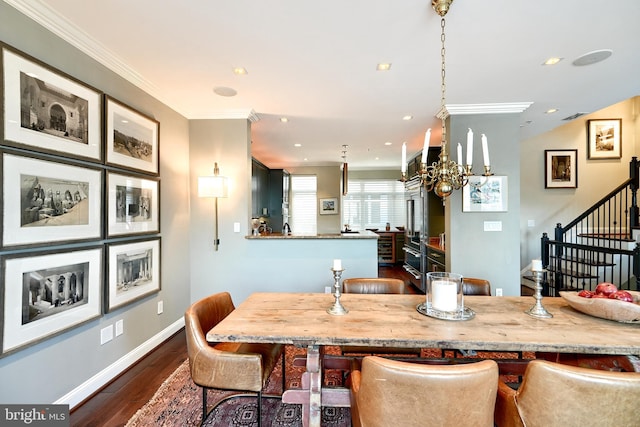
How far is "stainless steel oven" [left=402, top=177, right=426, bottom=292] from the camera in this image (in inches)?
179

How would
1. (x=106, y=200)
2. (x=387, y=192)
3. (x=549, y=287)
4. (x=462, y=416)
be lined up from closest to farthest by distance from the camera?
1. (x=462, y=416)
2. (x=106, y=200)
3. (x=549, y=287)
4. (x=387, y=192)

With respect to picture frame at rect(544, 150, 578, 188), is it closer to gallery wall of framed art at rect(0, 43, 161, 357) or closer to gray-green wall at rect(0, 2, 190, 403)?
gray-green wall at rect(0, 2, 190, 403)

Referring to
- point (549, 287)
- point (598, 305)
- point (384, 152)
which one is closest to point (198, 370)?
point (598, 305)

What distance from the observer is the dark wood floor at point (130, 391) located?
180cm

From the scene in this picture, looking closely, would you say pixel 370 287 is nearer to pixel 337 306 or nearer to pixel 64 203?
pixel 337 306

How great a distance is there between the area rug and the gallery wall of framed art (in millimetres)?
797

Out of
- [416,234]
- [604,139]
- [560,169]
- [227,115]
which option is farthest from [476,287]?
[604,139]

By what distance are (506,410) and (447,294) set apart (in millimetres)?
539

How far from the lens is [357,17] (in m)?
1.73

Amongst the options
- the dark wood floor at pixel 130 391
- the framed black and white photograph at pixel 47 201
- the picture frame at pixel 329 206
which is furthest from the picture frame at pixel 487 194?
the picture frame at pixel 329 206

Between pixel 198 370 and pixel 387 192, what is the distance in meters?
6.82

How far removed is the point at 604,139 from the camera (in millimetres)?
A: 5160

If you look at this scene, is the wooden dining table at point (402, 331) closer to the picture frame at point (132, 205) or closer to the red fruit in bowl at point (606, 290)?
the red fruit in bowl at point (606, 290)

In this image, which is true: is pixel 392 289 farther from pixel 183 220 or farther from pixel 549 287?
pixel 549 287
